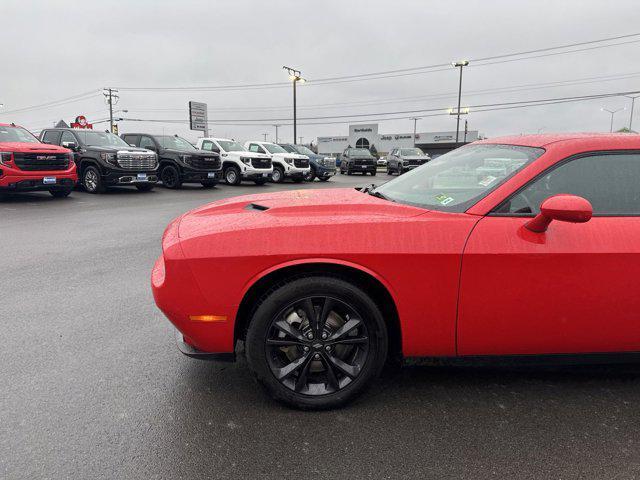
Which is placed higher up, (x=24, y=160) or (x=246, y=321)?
(x=24, y=160)

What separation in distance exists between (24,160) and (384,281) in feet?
38.6

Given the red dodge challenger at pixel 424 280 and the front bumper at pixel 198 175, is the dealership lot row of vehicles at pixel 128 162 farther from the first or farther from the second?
the red dodge challenger at pixel 424 280

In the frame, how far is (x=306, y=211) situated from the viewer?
266 cm

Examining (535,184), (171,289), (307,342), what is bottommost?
(307,342)

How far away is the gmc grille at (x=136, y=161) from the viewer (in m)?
13.4

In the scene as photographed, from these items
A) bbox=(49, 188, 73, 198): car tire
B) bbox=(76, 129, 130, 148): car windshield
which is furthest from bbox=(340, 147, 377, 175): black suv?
bbox=(49, 188, 73, 198): car tire

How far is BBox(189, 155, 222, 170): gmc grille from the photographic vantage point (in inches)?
624

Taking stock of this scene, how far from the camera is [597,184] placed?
2510mm

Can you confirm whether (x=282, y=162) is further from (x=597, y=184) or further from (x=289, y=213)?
(x=597, y=184)

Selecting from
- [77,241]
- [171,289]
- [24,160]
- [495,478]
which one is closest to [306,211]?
[171,289]

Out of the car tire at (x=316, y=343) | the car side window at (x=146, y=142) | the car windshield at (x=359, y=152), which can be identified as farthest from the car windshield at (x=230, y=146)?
the car tire at (x=316, y=343)

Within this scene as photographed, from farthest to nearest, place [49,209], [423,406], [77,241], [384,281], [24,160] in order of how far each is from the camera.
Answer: [24,160] → [49,209] → [77,241] → [423,406] → [384,281]

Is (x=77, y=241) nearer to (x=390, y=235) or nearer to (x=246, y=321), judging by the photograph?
(x=246, y=321)

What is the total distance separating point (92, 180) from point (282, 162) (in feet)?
27.1
